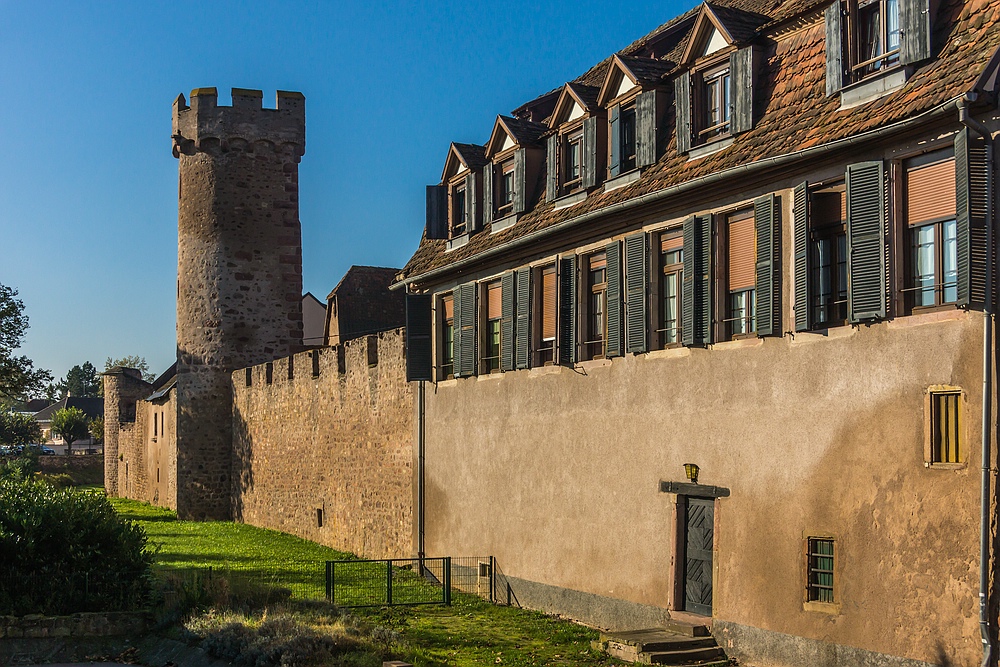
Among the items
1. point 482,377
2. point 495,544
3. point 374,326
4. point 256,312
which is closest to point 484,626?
point 495,544

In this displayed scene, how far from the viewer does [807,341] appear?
13.3m

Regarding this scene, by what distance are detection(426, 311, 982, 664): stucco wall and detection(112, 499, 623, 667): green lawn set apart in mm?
921

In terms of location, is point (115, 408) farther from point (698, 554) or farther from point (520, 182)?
point (698, 554)

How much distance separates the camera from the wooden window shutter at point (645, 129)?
53.7ft

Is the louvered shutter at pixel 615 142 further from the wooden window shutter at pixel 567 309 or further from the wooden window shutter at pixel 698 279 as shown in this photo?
the wooden window shutter at pixel 698 279

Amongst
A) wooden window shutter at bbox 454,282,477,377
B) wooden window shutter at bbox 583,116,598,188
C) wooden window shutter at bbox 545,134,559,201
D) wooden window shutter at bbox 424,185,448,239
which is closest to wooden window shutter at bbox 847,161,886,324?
wooden window shutter at bbox 583,116,598,188

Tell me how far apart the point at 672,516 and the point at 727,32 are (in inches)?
227

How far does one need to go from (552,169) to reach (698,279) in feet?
15.7

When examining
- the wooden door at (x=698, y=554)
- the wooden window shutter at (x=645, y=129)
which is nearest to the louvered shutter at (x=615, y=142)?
the wooden window shutter at (x=645, y=129)

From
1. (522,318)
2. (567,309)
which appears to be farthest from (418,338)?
(567,309)

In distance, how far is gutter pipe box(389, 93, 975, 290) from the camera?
1162 cm

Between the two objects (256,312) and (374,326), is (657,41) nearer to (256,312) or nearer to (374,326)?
(256,312)

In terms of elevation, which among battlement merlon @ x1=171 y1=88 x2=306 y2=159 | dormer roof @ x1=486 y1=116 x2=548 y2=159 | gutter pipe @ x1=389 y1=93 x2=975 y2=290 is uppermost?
battlement merlon @ x1=171 y1=88 x2=306 y2=159

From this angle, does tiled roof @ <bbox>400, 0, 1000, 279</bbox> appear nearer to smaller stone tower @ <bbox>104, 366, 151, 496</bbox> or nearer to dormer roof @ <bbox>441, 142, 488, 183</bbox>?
dormer roof @ <bbox>441, 142, 488, 183</bbox>
